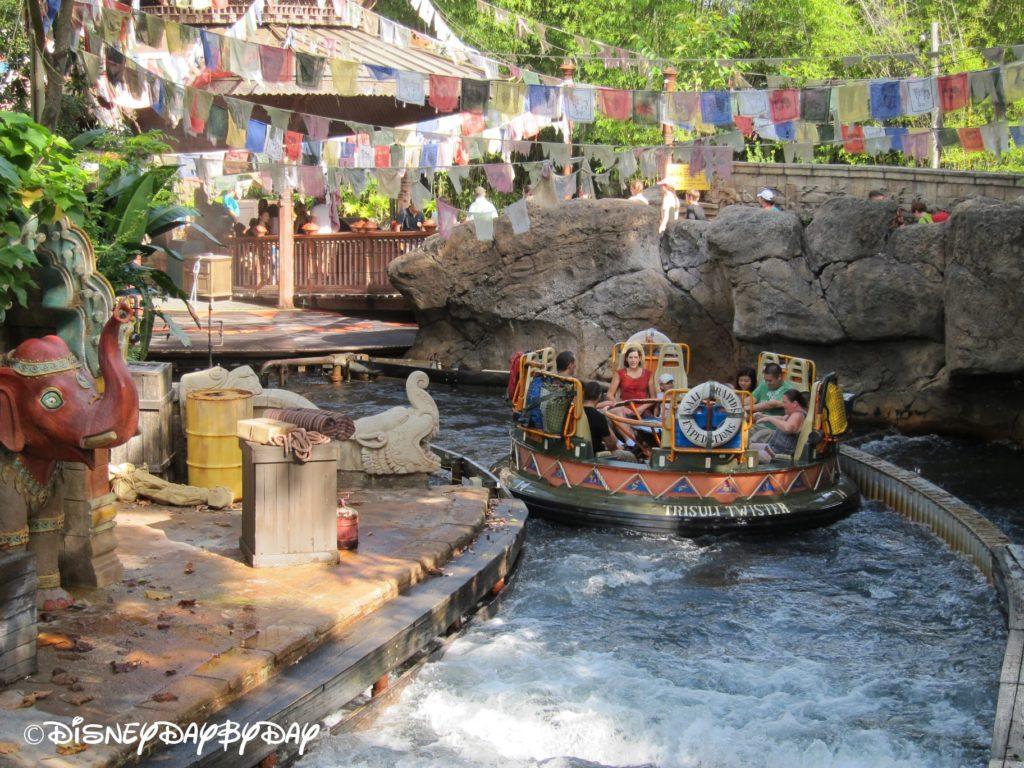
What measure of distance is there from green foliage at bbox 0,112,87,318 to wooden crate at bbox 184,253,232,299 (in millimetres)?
14326

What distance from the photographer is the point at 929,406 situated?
18453 millimetres

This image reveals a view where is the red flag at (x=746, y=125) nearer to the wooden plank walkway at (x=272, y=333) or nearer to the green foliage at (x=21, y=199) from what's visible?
the wooden plank walkway at (x=272, y=333)

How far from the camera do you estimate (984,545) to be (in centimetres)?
1102

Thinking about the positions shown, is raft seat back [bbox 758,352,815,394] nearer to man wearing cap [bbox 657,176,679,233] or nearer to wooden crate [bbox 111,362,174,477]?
wooden crate [bbox 111,362,174,477]

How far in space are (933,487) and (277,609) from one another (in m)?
7.86

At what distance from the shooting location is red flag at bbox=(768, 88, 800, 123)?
54.9 feet

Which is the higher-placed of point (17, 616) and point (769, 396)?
point (769, 396)

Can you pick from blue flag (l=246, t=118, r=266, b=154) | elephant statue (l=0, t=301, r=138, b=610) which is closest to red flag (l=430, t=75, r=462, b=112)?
blue flag (l=246, t=118, r=266, b=154)

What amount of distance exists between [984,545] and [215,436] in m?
6.63

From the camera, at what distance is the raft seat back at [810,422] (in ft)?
41.8

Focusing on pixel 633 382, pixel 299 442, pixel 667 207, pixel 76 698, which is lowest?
pixel 76 698

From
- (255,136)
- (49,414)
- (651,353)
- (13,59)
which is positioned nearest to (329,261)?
(255,136)

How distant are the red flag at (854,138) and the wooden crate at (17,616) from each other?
1691cm

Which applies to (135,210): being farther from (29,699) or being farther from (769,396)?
(769,396)
